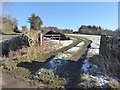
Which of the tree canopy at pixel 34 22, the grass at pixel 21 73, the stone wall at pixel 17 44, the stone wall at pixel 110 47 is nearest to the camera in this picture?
the grass at pixel 21 73

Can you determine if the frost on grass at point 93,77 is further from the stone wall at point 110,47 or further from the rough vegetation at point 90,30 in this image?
the rough vegetation at point 90,30

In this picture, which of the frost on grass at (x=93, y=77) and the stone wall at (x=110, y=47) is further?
the stone wall at (x=110, y=47)

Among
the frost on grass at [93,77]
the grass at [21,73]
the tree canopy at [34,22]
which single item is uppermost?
the tree canopy at [34,22]

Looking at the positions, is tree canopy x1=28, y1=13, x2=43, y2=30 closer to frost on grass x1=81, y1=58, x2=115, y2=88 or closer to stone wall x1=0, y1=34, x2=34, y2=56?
stone wall x1=0, y1=34, x2=34, y2=56

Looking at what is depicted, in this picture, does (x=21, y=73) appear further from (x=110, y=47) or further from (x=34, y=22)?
(x=34, y=22)

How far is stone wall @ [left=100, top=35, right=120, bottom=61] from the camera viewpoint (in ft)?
46.6

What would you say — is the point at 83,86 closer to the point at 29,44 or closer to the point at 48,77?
the point at 48,77

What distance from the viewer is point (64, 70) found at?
14.1 metres

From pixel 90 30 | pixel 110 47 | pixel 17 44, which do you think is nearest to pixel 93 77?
pixel 110 47

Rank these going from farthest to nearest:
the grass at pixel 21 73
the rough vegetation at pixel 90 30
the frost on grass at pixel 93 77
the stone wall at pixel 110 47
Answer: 1. the rough vegetation at pixel 90 30
2. the stone wall at pixel 110 47
3. the grass at pixel 21 73
4. the frost on grass at pixel 93 77

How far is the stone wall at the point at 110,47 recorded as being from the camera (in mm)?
14196

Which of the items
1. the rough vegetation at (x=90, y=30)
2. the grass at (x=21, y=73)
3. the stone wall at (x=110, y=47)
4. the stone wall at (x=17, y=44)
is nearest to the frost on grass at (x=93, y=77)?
the stone wall at (x=110, y=47)

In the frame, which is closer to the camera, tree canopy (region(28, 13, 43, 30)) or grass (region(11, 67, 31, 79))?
grass (region(11, 67, 31, 79))

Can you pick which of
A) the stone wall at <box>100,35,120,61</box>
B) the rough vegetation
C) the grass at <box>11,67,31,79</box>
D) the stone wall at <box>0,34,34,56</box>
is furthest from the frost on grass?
the rough vegetation
